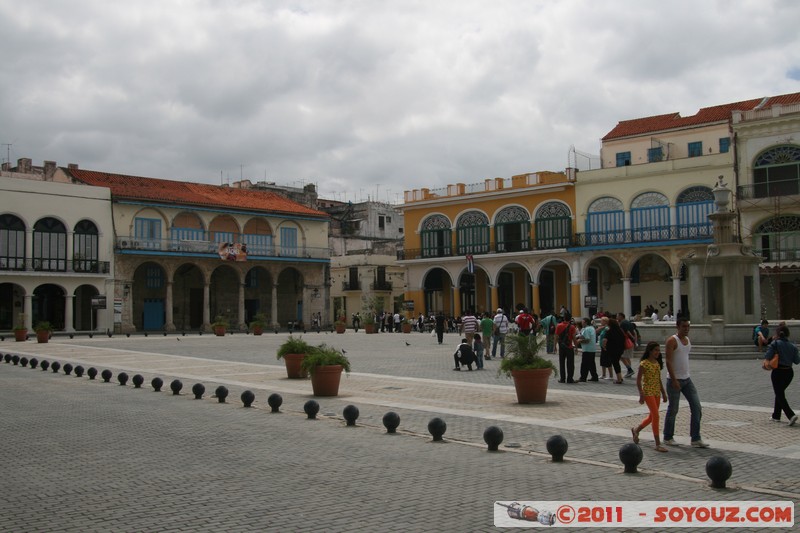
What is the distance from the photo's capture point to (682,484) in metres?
7.39

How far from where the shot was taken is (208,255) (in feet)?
169

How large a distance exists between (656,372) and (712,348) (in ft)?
45.8

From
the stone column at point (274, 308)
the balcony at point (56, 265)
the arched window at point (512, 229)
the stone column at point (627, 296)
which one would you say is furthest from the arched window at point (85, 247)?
the stone column at point (627, 296)

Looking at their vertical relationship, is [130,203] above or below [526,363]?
above

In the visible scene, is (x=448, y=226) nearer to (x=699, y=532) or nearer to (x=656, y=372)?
(x=656, y=372)

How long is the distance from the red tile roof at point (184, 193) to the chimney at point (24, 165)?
217 centimetres

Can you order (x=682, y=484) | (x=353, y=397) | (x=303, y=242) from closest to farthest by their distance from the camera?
(x=682, y=484)
(x=353, y=397)
(x=303, y=242)

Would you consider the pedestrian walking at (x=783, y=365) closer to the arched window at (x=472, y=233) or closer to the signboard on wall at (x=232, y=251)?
the arched window at (x=472, y=233)

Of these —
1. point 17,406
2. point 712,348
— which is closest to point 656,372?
point 17,406

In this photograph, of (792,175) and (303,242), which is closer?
(792,175)

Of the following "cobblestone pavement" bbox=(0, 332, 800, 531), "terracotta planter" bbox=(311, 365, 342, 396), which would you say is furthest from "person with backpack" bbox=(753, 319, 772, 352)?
"terracotta planter" bbox=(311, 365, 342, 396)

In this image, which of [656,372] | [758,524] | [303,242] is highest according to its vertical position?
[303,242]

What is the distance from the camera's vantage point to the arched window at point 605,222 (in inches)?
1833

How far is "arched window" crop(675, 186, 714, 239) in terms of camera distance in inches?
1690
